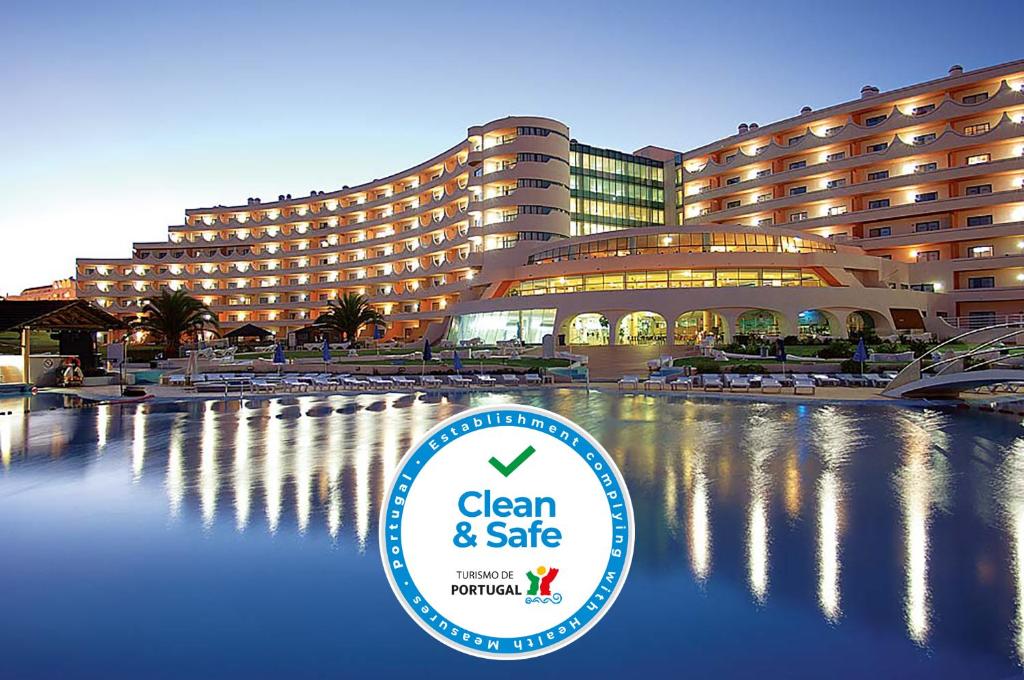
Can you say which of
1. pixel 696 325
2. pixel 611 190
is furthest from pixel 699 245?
pixel 611 190

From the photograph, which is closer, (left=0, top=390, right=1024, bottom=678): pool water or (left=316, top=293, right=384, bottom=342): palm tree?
(left=0, top=390, right=1024, bottom=678): pool water

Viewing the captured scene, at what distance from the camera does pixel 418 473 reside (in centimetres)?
301

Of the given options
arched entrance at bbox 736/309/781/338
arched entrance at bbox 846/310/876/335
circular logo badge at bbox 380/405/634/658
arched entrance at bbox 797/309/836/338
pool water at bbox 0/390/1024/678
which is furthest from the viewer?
arched entrance at bbox 846/310/876/335

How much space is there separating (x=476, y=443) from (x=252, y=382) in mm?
24931

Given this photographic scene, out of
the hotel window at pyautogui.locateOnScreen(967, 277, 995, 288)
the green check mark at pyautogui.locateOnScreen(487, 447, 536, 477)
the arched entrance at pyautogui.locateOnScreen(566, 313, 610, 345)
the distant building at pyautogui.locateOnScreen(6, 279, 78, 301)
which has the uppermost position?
the distant building at pyautogui.locateOnScreen(6, 279, 78, 301)

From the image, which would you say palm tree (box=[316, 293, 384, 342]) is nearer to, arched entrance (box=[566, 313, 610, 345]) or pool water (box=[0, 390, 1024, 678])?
arched entrance (box=[566, 313, 610, 345])

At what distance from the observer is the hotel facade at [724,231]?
146 ft

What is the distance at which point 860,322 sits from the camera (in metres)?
44.9

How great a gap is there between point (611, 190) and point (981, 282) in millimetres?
34903

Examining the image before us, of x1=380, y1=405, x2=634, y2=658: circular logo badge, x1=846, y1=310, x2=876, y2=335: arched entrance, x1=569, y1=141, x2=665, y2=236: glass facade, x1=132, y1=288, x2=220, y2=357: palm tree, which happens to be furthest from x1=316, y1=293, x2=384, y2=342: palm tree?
x1=380, y1=405, x2=634, y2=658: circular logo badge

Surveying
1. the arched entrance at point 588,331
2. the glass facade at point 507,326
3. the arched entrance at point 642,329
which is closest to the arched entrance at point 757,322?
the arched entrance at point 642,329

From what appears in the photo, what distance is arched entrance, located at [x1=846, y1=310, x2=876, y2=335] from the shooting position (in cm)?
4419

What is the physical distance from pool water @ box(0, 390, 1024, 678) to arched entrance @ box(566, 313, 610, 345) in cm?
3421

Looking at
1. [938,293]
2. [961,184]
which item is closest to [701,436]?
[938,293]
